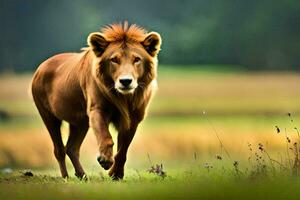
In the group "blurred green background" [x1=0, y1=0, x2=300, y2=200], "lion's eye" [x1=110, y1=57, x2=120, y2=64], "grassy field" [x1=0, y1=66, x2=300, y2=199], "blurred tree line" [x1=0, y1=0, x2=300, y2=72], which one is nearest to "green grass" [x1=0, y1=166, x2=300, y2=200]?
"grassy field" [x1=0, y1=66, x2=300, y2=199]

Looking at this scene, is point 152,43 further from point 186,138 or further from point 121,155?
point 186,138

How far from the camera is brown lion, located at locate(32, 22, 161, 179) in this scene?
535cm

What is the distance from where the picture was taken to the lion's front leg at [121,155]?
222 inches

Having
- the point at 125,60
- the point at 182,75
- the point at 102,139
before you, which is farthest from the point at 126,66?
the point at 182,75

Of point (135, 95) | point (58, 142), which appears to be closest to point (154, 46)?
point (135, 95)

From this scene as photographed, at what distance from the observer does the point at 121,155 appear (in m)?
5.67

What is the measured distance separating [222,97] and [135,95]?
5.37 feet

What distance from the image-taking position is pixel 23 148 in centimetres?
640

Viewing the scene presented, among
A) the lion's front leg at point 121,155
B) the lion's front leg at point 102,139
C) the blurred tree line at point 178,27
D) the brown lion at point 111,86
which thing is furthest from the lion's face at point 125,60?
the blurred tree line at point 178,27

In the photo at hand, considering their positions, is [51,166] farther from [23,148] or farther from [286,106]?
[286,106]

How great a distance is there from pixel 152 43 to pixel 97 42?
0.29 m

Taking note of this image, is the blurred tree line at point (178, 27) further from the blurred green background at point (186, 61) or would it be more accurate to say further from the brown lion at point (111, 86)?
the brown lion at point (111, 86)

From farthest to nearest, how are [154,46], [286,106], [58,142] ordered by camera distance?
[286,106]
[58,142]
[154,46]

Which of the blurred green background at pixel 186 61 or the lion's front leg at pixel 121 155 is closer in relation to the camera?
the lion's front leg at pixel 121 155
